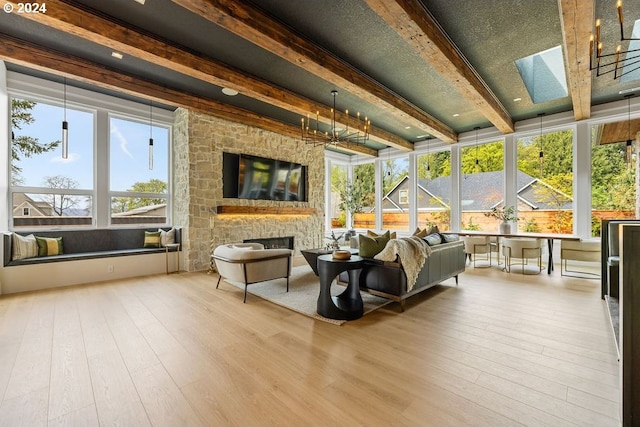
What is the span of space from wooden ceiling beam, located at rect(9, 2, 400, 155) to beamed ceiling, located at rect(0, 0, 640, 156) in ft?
0.04

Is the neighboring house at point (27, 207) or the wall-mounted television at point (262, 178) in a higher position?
the wall-mounted television at point (262, 178)

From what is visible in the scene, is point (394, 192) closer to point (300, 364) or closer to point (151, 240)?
point (151, 240)

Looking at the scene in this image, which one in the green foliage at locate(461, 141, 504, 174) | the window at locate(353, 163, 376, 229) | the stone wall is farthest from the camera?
the window at locate(353, 163, 376, 229)

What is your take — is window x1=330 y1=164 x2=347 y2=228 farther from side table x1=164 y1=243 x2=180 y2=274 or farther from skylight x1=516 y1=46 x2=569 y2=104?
skylight x1=516 y1=46 x2=569 y2=104

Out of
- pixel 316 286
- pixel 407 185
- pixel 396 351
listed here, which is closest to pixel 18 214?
pixel 316 286

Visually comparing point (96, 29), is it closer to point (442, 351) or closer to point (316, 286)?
point (316, 286)

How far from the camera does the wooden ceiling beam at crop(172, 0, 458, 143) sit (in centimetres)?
276

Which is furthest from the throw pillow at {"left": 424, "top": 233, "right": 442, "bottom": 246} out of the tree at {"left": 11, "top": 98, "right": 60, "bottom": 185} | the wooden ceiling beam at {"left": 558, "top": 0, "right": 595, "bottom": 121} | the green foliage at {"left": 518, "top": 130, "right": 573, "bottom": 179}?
the tree at {"left": 11, "top": 98, "right": 60, "bottom": 185}

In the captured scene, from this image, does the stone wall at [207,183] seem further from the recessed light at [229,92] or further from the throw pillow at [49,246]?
the throw pillow at [49,246]

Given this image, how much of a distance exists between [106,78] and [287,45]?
3089 millimetres

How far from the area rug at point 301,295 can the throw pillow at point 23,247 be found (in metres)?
3.10

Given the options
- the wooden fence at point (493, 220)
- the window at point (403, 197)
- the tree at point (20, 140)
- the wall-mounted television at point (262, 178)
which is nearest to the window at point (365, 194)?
the wooden fence at point (493, 220)

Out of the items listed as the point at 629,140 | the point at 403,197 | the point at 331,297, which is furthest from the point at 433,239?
the point at 403,197

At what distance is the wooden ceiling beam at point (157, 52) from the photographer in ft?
9.71
